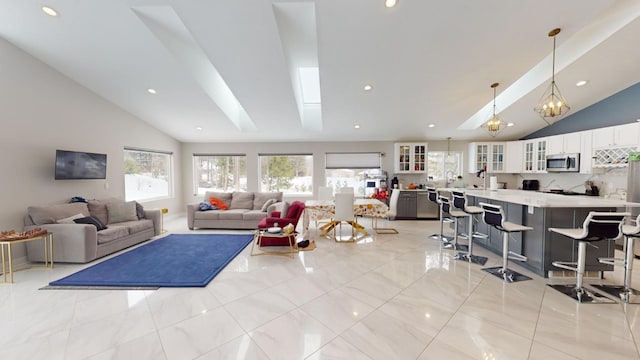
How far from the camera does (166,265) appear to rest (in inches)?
143

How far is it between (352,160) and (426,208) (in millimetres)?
2630

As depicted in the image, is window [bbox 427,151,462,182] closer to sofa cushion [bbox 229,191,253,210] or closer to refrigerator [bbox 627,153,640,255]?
refrigerator [bbox 627,153,640,255]

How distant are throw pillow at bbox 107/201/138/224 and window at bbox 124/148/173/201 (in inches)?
45.3

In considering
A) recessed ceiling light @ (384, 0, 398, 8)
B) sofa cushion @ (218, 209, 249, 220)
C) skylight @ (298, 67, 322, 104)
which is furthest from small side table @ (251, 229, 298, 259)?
recessed ceiling light @ (384, 0, 398, 8)

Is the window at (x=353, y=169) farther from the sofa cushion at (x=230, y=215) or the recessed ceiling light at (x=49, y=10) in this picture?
the recessed ceiling light at (x=49, y=10)

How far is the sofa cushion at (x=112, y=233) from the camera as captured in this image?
155 inches

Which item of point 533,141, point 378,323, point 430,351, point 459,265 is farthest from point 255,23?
point 533,141

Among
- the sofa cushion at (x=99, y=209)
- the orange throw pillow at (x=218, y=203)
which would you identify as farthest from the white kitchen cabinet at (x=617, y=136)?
the sofa cushion at (x=99, y=209)

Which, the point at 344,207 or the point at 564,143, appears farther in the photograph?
the point at 564,143

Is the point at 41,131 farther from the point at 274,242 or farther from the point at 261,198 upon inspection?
the point at 274,242

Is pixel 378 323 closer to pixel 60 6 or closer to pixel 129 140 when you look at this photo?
pixel 60 6

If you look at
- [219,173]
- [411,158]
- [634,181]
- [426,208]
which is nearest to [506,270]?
[634,181]

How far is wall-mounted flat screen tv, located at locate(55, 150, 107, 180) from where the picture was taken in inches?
164

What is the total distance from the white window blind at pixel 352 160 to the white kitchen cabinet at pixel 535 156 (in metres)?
3.85
